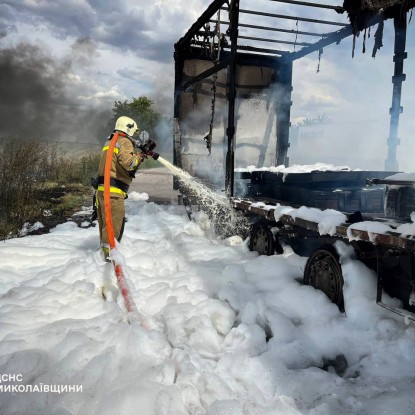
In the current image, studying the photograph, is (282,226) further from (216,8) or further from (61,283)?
(216,8)

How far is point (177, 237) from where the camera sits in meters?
6.27

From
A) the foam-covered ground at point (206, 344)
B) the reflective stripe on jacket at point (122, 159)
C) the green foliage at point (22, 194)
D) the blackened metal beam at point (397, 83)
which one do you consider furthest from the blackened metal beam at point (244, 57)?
the foam-covered ground at point (206, 344)

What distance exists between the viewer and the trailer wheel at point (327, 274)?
3.27 meters

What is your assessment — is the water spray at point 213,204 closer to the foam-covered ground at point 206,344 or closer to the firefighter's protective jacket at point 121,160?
the firefighter's protective jacket at point 121,160

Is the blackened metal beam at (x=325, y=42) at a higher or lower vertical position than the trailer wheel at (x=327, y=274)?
higher

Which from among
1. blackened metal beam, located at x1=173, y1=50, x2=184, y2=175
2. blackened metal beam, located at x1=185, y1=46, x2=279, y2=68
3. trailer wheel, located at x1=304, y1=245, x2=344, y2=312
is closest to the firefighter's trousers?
trailer wheel, located at x1=304, y1=245, x2=344, y2=312

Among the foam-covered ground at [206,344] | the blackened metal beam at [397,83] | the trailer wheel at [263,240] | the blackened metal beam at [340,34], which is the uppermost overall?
the blackened metal beam at [340,34]

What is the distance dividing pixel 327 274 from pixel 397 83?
14.8ft

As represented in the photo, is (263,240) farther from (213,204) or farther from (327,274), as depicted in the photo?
(213,204)

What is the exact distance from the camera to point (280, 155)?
31.3 feet

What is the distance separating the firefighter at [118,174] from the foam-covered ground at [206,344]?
624 mm

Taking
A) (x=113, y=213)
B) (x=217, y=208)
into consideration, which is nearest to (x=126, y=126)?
(x=113, y=213)

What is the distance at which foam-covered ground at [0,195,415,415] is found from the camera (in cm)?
232

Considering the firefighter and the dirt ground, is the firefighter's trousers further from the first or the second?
the dirt ground
